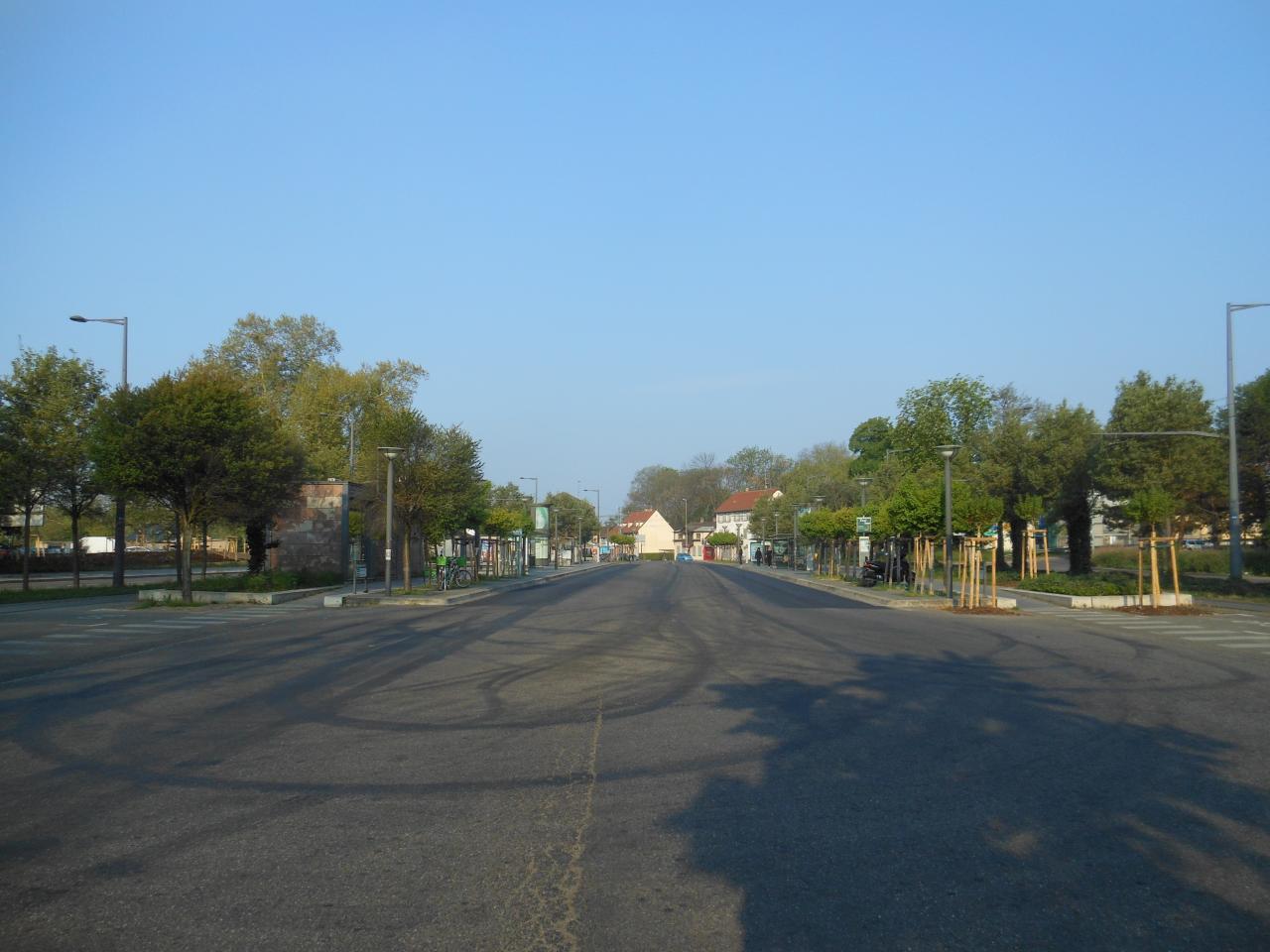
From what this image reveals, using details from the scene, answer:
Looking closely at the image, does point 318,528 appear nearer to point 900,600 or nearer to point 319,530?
point 319,530

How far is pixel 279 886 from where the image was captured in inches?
210

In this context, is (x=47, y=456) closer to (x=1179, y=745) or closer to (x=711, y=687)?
(x=711, y=687)

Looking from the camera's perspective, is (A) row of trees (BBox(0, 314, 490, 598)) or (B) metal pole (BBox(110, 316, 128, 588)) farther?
(B) metal pole (BBox(110, 316, 128, 588))

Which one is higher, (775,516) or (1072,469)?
(1072,469)

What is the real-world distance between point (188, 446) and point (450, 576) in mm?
15717

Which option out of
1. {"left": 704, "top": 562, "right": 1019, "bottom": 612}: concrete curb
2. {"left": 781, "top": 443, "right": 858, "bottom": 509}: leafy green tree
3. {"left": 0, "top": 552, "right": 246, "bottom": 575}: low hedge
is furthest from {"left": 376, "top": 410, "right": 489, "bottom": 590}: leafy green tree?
{"left": 781, "top": 443, "right": 858, "bottom": 509}: leafy green tree

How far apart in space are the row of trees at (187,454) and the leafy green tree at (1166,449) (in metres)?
26.0

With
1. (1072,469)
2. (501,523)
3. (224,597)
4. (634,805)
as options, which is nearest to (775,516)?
(501,523)

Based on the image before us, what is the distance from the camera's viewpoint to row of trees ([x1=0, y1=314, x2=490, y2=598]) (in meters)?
27.5

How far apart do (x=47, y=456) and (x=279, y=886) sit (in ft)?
107

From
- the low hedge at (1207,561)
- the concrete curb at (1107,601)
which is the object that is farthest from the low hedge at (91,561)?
the low hedge at (1207,561)

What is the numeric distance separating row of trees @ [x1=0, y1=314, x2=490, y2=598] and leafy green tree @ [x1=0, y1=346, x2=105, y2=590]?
3 centimetres

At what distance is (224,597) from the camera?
30.4 m

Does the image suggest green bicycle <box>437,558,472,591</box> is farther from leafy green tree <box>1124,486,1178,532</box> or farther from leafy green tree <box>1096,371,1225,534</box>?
leafy green tree <box>1096,371,1225,534</box>
